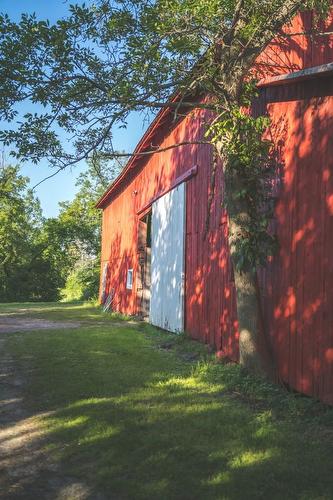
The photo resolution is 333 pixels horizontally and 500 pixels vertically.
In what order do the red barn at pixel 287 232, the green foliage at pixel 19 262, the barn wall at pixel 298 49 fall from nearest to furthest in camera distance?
the red barn at pixel 287 232, the barn wall at pixel 298 49, the green foliage at pixel 19 262

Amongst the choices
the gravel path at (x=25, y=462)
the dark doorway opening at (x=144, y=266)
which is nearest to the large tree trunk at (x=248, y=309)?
the gravel path at (x=25, y=462)

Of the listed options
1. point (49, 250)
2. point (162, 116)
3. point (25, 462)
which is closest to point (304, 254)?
point (25, 462)

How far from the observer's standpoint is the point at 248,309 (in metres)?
6.89

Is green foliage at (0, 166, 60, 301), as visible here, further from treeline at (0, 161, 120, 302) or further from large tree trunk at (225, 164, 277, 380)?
large tree trunk at (225, 164, 277, 380)

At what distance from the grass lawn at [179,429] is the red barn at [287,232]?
65 centimetres

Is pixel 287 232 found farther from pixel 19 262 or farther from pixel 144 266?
pixel 19 262

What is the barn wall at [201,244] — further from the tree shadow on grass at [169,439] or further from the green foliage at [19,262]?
the green foliage at [19,262]

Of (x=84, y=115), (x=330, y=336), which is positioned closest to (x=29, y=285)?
(x=84, y=115)

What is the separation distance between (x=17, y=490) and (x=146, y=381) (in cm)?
349

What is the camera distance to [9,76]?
6.85 metres

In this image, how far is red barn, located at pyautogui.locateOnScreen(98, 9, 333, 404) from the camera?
19.6ft

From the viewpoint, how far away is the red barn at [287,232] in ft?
19.6

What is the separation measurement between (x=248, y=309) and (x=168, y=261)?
6.46 m

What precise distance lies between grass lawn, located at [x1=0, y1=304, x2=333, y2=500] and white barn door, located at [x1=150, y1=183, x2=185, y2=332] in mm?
3497
